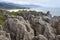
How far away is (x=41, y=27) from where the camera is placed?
24438 mm

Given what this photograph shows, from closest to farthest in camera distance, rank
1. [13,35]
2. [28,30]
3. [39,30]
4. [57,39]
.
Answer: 1. [57,39]
2. [13,35]
3. [28,30]
4. [39,30]

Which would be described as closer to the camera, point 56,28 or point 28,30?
point 28,30

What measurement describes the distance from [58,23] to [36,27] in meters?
3.31

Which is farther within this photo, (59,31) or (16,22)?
(59,31)

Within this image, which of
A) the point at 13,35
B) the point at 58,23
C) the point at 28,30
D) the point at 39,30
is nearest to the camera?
the point at 13,35

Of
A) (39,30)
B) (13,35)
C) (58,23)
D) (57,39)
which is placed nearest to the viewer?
(57,39)

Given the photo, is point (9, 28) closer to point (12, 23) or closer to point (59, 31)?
point (12, 23)

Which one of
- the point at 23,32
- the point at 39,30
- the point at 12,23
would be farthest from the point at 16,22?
the point at 39,30

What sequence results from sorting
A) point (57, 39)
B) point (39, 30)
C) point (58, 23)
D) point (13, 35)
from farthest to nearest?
point (58, 23)
point (39, 30)
point (13, 35)
point (57, 39)

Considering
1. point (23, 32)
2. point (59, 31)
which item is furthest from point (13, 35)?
point (59, 31)

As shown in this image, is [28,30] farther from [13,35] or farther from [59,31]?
[59,31]

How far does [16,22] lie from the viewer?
73.5 feet

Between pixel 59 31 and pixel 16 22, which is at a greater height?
pixel 16 22

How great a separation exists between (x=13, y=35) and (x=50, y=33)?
13.7ft
